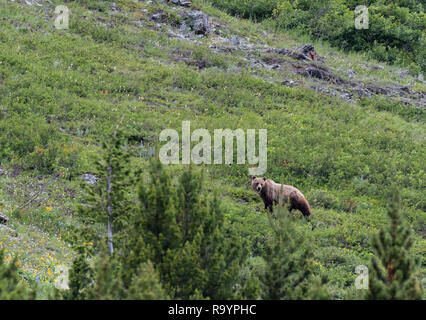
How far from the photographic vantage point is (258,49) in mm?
25391

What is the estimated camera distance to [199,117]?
17.2 meters

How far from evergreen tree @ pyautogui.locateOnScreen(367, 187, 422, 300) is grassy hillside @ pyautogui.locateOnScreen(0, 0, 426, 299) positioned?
207cm

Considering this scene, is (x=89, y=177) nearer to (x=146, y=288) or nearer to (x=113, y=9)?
(x=146, y=288)

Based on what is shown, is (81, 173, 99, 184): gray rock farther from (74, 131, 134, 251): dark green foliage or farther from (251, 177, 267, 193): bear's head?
(74, 131, 134, 251): dark green foliage

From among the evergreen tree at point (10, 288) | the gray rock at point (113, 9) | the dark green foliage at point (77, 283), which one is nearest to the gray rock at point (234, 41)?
the gray rock at point (113, 9)

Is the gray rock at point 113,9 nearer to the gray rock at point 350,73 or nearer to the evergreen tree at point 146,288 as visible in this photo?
the gray rock at point 350,73

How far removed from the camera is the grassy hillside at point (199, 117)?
11062 mm

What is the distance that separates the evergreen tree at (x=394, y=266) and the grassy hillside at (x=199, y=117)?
81.7 inches

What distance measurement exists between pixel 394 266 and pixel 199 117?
1275cm

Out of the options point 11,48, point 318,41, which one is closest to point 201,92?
point 11,48

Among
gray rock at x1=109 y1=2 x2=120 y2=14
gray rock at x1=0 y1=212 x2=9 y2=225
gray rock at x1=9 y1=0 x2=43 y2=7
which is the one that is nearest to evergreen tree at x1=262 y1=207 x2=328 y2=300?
gray rock at x1=0 y1=212 x2=9 y2=225

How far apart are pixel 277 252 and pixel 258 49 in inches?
824

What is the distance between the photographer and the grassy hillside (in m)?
11.1
